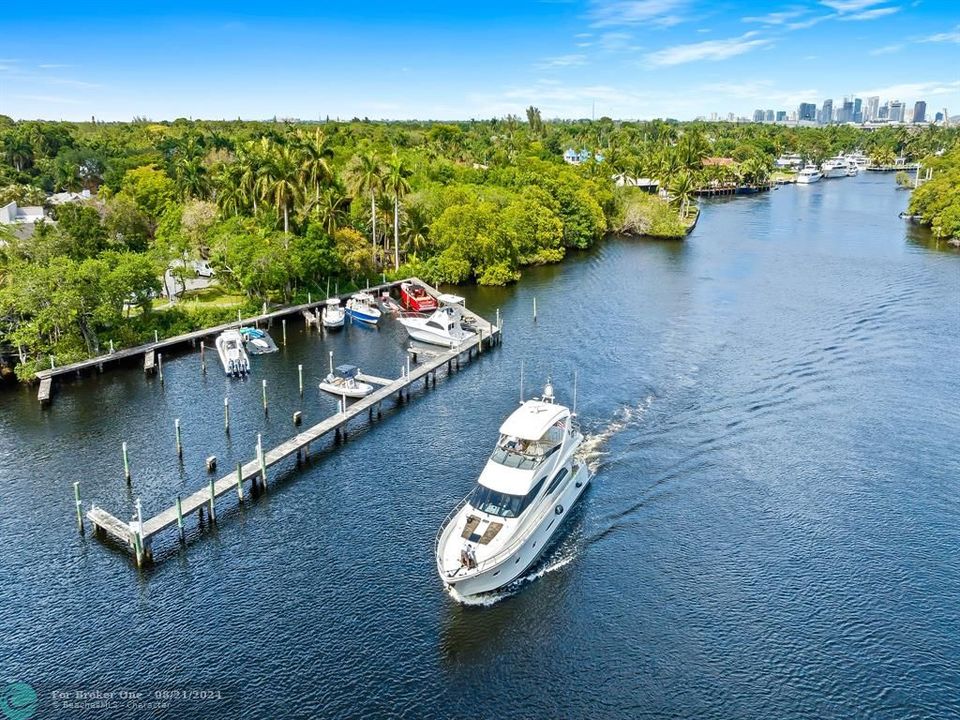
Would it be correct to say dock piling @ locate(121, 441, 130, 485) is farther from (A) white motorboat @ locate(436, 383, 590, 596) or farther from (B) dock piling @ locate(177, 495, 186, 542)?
(A) white motorboat @ locate(436, 383, 590, 596)

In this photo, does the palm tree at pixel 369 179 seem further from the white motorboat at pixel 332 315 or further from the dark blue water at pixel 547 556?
the dark blue water at pixel 547 556

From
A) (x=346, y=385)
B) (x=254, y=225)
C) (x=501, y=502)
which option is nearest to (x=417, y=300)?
(x=254, y=225)

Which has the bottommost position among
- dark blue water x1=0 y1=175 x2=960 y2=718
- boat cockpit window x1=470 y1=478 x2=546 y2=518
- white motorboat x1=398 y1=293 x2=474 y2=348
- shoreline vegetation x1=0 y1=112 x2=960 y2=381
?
dark blue water x1=0 y1=175 x2=960 y2=718

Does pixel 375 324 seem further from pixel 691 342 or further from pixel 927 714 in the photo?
pixel 927 714

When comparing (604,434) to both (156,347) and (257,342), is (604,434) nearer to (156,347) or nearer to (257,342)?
(257,342)

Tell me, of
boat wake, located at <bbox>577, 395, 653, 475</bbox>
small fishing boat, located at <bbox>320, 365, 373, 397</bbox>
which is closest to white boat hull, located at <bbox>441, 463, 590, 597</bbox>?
boat wake, located at <bbox>577, 395, 653, 475</bbox>

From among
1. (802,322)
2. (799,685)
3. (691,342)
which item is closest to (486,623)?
(799,685)
